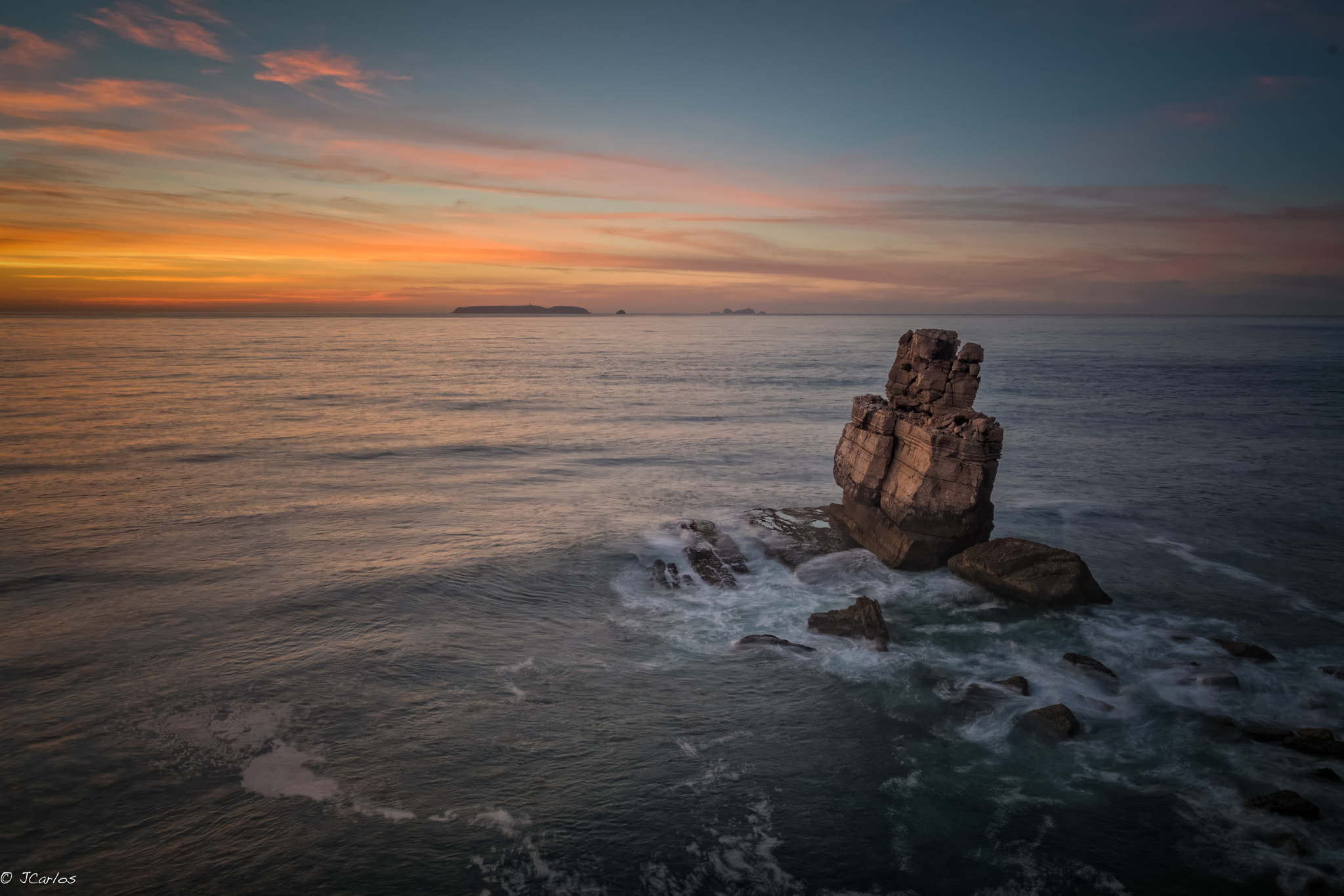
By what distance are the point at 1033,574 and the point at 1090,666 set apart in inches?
151

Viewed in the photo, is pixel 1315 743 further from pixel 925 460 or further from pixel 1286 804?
pixel 925 460

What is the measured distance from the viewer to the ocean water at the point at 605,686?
394 inches

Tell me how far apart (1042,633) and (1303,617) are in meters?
7.24

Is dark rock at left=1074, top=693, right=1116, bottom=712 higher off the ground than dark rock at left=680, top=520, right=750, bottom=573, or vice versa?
dark rock at left=680, top=520, right=750, bottom=573

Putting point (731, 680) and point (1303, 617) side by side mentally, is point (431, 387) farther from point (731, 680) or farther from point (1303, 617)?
point (1303, 617)

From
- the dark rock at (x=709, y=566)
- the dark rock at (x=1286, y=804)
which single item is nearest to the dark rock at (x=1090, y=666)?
the dark rock at (x=1286, y=804)

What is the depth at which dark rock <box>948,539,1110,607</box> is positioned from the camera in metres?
17.9

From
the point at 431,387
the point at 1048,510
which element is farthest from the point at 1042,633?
the point at 431,387

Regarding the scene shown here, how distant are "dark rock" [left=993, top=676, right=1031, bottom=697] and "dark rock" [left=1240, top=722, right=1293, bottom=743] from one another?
11.8 feet

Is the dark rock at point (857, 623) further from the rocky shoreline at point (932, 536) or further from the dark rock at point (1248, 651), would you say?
the dark rock at point (1248, 651)

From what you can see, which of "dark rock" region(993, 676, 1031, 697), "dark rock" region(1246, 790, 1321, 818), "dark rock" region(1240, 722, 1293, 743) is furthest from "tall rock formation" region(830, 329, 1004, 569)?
"dark rock" region(1246, 790, 1321, 818)

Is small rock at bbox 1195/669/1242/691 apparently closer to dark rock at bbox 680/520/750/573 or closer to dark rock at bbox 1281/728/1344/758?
dark rock at bbox 1281/728/1344/758

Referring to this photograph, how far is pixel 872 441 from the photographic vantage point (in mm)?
22656

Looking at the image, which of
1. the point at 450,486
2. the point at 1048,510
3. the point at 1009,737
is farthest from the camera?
the point at 450,486
